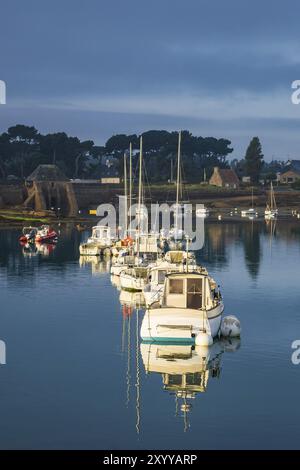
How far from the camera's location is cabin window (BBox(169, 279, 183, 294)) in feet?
136

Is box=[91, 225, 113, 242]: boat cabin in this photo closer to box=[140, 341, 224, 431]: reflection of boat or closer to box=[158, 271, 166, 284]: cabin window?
box=[158, 271, 166, 284]: cabin window

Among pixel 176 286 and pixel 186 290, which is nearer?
pixel 186 290

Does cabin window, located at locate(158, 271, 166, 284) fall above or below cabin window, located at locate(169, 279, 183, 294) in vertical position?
below

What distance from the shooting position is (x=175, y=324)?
1512 inches

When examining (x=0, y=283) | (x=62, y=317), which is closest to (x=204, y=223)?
(x=0, y=283)

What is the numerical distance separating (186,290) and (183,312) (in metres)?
2.91

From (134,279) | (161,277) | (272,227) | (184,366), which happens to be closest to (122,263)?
(134,279)

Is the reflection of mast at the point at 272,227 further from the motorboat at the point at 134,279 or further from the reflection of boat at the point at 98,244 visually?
the motorboat at the point at 134,279

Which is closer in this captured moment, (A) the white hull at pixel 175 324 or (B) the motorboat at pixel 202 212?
(A) the white hull at pixel 175 324

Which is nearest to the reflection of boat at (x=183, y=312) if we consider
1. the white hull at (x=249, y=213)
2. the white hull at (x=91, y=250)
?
the white hull at (x=91, y=250)

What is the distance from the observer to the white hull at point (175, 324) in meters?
38.4

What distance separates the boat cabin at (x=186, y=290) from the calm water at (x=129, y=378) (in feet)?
8.04

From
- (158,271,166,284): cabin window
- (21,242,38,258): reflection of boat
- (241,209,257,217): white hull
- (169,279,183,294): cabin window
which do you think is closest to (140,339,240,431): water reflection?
(169,279,183,294): cabin window

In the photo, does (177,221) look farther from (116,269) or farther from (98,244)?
(116,269)
